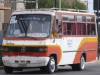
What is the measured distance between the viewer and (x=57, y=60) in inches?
943

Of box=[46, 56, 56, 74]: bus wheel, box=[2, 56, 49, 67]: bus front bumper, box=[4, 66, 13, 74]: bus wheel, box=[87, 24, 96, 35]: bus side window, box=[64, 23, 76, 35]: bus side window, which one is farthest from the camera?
box=[87, 24, 96, 35]: bus side window

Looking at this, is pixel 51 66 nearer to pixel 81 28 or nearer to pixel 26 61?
pixel 26 61

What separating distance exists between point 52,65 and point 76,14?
12.6 feet

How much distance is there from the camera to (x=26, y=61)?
22.8m

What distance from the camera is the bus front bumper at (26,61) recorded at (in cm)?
2275

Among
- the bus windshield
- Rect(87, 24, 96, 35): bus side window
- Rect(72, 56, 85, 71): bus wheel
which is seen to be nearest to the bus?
the bus windshield

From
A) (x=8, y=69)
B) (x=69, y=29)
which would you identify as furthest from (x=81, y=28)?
(x=8, y=69)

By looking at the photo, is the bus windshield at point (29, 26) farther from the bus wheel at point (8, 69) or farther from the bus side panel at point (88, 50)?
the bus side panel at point (88, 50)

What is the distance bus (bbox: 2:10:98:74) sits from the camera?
74.9 ft

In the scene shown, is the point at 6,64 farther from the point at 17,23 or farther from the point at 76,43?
the point at 76,43

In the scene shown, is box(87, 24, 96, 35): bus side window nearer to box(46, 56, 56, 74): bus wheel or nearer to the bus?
the bus

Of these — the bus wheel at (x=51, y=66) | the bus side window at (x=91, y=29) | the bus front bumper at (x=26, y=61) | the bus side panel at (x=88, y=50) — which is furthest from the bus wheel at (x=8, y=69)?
the bus side window at (x=91, y=29)

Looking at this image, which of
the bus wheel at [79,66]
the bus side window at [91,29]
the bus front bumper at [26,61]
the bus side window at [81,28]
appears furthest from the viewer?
the bus side window at [91,29]

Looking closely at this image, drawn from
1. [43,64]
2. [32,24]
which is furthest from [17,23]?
[43,64]
